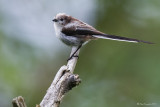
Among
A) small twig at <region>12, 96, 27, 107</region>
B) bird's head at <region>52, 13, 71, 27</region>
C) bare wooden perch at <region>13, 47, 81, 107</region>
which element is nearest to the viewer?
small twig at <region>12, 96, 27, 107</region>

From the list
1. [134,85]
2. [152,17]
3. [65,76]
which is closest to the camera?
[65,76]

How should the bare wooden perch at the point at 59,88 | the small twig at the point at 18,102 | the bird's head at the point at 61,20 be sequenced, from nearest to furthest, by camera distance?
the small twig at the point at 18,102, the bare wooden perch at the point at 59,88, the bird's head at the point at 61,20

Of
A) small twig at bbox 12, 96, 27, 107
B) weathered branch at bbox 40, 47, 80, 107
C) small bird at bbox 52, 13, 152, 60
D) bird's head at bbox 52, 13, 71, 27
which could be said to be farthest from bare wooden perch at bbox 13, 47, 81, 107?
bird's head at bbox 52, 13, 71, 27

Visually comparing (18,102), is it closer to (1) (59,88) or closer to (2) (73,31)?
(1) (59,88)

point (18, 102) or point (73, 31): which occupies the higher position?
point (18, 102)

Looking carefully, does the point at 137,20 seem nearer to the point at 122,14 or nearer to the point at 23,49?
the point at 122,14

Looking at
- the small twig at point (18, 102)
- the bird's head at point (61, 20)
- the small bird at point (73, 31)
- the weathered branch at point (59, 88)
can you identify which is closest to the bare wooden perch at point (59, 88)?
the weathered branch at point (59, 88)

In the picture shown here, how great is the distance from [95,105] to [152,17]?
180 cm

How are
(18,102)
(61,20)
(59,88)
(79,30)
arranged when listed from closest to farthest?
(18,102) → (59,88) → (79,30) → (61,20)

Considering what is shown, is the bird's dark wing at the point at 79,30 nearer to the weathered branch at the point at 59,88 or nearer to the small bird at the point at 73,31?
the small bird at the point at 73,31

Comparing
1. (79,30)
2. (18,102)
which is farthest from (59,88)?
(79,30)

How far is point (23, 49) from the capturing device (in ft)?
24.1

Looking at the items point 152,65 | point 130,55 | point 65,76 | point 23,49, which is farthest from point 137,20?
point 65,76

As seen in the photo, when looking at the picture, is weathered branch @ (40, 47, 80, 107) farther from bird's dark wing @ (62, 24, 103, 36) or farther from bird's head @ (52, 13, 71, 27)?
bird's head @ (52, 13, 71, 27)
